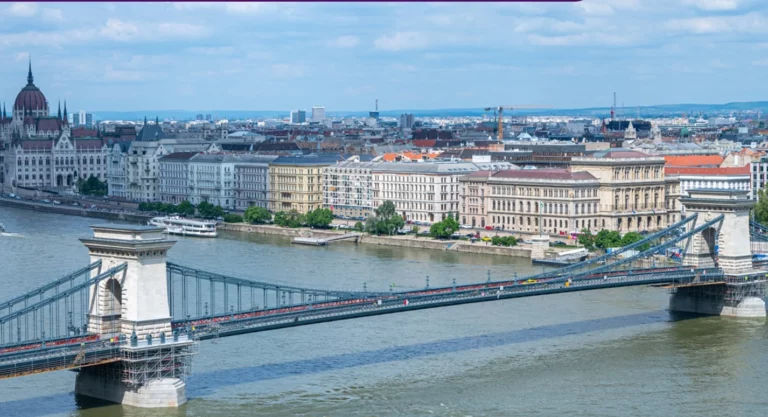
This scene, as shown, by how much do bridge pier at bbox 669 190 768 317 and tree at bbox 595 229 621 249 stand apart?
8.67 m

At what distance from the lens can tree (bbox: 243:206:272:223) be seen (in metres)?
49.8

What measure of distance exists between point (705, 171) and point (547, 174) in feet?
18.7

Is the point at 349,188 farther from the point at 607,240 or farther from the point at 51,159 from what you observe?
the point at 51,159

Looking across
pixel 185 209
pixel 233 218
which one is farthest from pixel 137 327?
pixel 185 209

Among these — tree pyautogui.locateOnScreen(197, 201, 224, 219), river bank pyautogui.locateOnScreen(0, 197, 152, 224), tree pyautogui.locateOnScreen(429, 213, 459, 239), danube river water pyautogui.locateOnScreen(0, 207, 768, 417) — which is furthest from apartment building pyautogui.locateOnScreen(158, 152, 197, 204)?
danube river water pyautogui.locateOnScreen(0, 207, 768, 417)

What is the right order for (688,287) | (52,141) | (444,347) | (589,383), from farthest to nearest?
(52,141), (688,287), (444,347), (589,383)

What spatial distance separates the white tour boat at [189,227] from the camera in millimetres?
46469

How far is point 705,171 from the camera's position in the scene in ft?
153

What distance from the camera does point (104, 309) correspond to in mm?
20672

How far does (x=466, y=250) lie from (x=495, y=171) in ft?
18.2

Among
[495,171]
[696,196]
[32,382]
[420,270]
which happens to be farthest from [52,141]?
[32,382]

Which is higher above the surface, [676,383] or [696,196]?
[696,196]

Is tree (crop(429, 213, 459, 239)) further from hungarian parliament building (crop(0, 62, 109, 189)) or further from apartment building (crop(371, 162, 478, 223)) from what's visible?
hungarian parliament building (crop(0, 62, 109, 189))

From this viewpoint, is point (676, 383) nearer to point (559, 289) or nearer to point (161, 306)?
point (559, 289)
